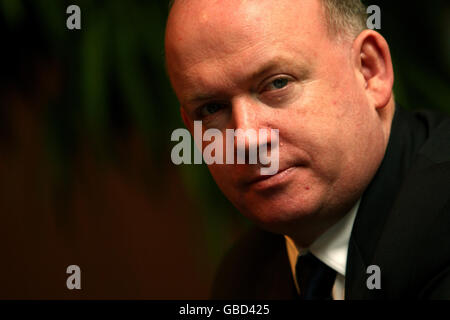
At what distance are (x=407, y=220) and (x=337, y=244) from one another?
0.53 ft

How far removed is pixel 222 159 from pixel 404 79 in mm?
729

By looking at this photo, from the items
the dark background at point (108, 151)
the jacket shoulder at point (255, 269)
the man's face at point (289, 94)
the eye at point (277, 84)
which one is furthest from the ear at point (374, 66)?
the dark background at point (108, 151)

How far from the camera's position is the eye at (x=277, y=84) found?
81 cm

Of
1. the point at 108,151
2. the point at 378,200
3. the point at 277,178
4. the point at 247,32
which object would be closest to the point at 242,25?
the point at 247,32

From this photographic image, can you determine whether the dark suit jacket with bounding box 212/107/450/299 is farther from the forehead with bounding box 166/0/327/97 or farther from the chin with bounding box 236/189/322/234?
the forehead with bounding box 166/0/327/97

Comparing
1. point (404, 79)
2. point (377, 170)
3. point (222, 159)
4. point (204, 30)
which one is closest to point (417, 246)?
point (377, 170)

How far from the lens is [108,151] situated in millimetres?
1492

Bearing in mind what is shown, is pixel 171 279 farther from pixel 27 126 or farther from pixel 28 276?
pixel 27 126

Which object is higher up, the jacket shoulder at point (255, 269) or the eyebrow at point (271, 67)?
the eyebrow at point (271, 67)

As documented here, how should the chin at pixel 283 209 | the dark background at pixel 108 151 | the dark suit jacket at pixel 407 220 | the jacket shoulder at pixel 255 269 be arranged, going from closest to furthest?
the dark suit jacket at pixel 407 220, the chin at pixel 283 209, the jacket shoulder at pixel 255 269, the dark background at pixel 108 151

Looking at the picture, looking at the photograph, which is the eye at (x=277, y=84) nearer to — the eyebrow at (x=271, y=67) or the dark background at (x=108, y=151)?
the eyebrow at (x=271, y=67)

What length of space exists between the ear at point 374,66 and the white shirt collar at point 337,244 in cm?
16

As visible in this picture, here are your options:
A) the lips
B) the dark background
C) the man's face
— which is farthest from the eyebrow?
the dark background

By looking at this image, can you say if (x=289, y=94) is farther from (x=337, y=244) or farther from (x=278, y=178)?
(x=337, y=244)
